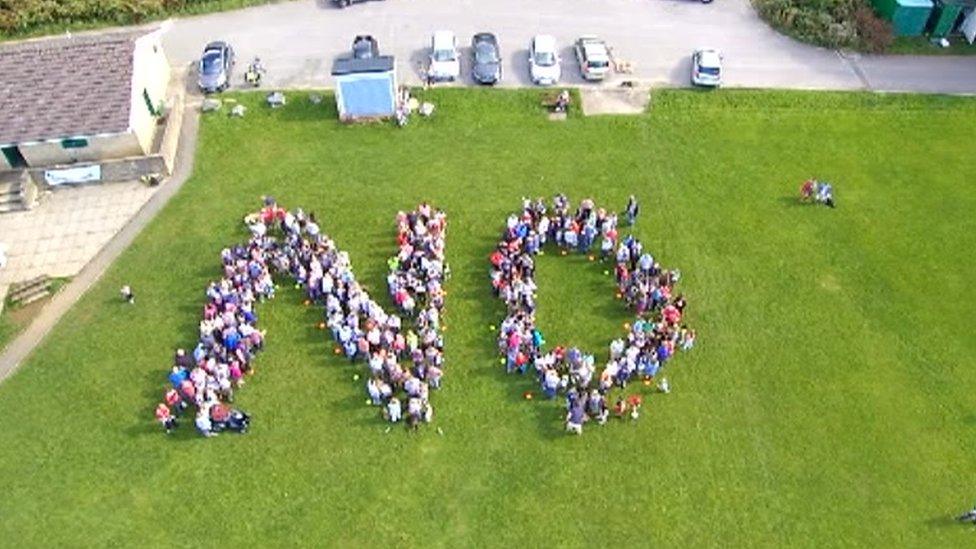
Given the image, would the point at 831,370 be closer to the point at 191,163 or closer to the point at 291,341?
the point at 291,341

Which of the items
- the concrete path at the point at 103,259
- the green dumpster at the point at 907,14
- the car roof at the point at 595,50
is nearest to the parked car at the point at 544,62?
the car roof at the point at 595,50

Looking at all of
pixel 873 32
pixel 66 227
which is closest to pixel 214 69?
pixel 66 227

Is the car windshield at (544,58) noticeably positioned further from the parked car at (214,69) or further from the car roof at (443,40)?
the parked car at (214,69)

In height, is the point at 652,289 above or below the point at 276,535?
above

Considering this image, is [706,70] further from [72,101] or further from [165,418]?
[165,418]

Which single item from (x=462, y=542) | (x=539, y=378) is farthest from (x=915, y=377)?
(x=462, y=542)

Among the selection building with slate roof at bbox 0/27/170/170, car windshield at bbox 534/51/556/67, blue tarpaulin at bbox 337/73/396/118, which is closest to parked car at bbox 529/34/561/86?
car windshield at bbox 534/51/556/67
